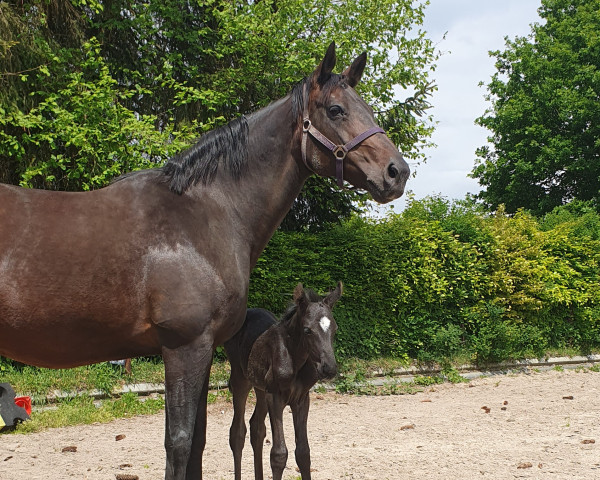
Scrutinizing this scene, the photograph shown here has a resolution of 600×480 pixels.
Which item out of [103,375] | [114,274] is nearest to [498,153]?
[103,375]

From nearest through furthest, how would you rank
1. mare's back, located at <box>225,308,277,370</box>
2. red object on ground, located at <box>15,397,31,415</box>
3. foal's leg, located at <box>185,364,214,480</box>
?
foal's leg, located at <box>185,364,214,480</box>
mare's back, located at <box>225,308,277,370</box>
red object on ground, located at <box>15,397,31,415</box>

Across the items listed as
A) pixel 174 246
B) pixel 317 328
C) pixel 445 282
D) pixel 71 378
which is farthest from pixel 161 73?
pixel 174 246

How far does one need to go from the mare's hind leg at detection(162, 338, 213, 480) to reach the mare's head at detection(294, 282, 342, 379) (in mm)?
1809

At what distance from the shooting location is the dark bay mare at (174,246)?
251 centimetres

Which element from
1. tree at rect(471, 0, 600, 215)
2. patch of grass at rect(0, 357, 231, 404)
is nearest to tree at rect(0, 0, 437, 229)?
patch of grass at rect(0, 357, 231, 404)

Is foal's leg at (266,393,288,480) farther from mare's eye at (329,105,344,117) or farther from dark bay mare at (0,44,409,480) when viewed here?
mare's eye at (329,105,344,117)

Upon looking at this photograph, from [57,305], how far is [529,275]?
39.7ft

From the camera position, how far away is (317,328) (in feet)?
14.6

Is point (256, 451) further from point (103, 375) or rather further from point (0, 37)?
point (0, 37)

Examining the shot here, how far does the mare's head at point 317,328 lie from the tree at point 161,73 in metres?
5.07

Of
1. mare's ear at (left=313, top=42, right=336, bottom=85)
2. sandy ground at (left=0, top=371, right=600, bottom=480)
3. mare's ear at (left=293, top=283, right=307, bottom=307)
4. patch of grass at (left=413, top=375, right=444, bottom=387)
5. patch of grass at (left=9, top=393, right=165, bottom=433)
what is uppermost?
mare's ear at (left=313, top=42, right=336, bottom=85)

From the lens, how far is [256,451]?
4.72 meters

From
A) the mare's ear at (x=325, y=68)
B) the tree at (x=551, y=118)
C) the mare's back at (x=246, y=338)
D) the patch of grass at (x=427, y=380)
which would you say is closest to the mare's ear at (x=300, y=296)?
the mare's back at (x=246, y=338)

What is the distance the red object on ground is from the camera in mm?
7367
